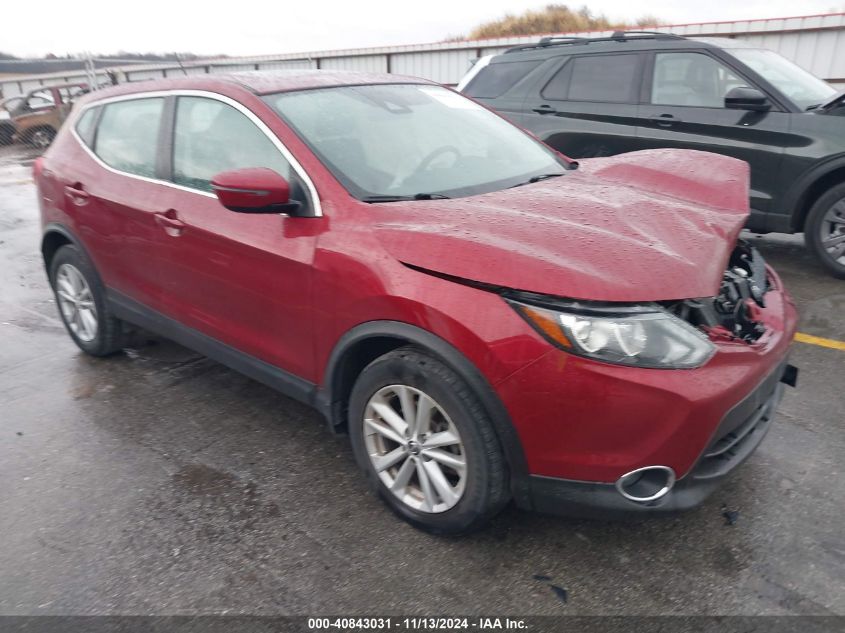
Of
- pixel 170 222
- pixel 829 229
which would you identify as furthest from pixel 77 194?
pixel 829 229

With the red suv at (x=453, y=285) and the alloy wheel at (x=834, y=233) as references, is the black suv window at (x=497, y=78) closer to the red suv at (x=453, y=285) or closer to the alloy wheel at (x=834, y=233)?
the alloy wheel at (x=834, y=233)

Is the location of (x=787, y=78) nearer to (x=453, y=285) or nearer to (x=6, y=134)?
(x=453, y=285)

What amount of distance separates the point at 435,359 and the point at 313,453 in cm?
113

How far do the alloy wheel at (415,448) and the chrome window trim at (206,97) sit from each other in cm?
81

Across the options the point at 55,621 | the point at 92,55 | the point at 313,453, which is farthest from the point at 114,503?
the point at 92,55

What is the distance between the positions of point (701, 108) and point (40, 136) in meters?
Answer: 18.3

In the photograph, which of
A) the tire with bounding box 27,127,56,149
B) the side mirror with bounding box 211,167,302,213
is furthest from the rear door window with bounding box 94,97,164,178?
the tire with bounding box 27,127,56,149

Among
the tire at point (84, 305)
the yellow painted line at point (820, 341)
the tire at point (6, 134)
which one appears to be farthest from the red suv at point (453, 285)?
the tire at point (6, 134)

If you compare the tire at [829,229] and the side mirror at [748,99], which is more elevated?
the side mirror at [748,99]

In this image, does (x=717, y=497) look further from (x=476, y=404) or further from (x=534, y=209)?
(x=534, y=209)

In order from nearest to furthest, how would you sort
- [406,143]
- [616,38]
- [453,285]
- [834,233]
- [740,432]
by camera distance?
[453,285] < [740,432] < [406,143] < [834,233] < [616,38]

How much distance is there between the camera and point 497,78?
680 centimetres

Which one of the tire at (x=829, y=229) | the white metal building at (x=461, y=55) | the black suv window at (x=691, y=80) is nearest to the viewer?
the tire at (x=829, y=229)

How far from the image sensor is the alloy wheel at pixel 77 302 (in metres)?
4.11
